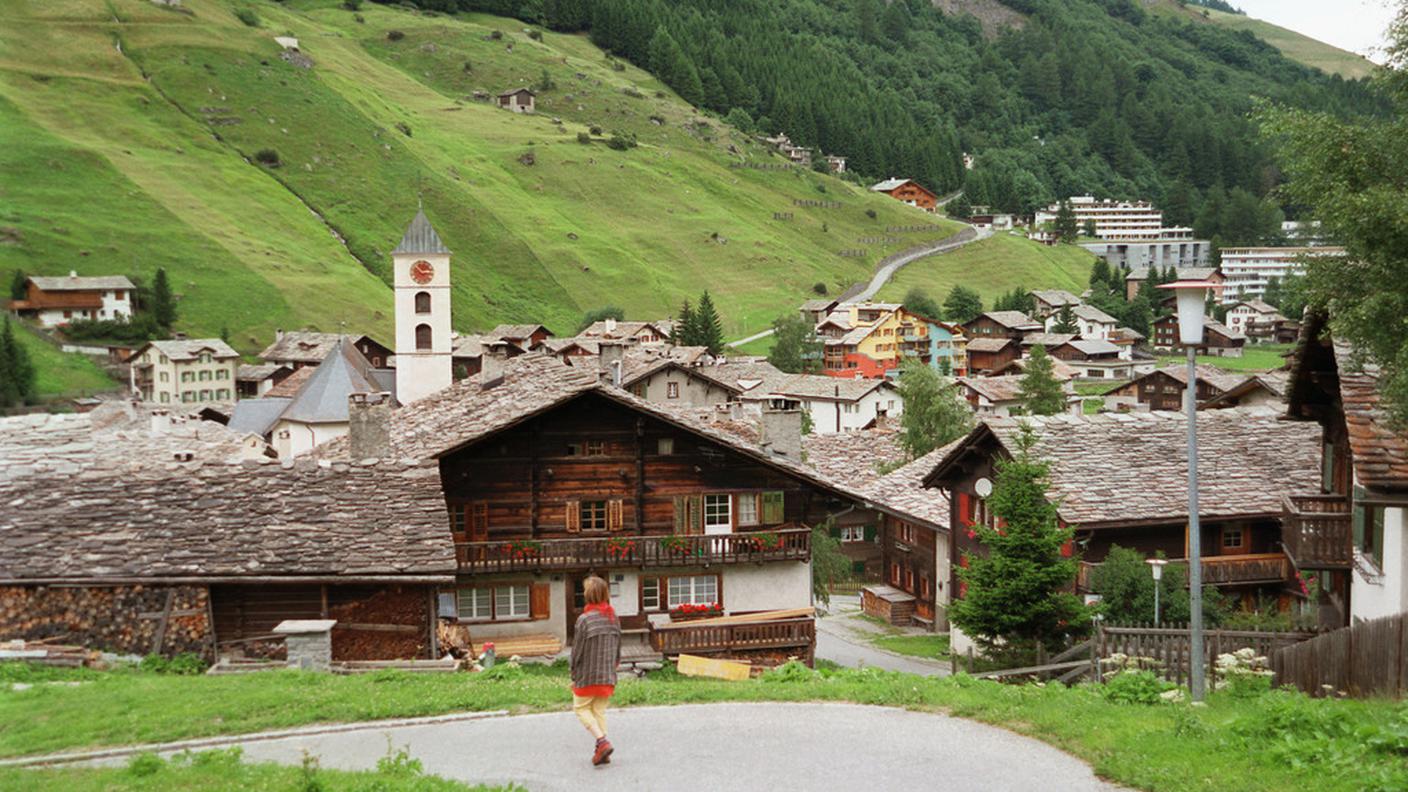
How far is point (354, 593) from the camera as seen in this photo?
76.6ft

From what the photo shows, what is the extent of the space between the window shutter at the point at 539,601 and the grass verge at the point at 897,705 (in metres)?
12.6

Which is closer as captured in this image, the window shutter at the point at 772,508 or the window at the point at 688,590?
the window at the point at 688,590

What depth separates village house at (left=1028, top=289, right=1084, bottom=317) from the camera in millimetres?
169000

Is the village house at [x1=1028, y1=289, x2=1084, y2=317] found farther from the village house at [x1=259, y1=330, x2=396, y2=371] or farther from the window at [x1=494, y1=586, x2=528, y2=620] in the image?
the window at [x1=494, y1=586, x2=528, y2=620]

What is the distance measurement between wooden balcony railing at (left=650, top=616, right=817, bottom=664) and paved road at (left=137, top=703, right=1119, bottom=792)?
1450 cm

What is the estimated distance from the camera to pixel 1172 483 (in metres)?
35.6

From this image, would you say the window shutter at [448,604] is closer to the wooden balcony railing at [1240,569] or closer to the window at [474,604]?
the window at [474,604]

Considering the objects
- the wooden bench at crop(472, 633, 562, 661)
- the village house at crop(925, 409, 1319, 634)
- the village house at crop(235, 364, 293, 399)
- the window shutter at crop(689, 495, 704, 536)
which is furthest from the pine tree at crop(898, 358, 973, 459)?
the village house at crop(235, 364, 293, 399)

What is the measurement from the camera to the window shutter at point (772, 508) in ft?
109

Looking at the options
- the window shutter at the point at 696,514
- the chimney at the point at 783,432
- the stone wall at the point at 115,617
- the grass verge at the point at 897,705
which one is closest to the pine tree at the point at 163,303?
the chimney at the point at 783,432

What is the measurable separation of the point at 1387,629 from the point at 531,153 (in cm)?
18238

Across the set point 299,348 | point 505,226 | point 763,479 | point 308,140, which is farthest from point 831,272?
point 763,479

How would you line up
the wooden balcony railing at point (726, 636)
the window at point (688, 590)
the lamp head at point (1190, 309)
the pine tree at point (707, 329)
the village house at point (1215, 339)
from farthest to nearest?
1. the village house at point (1215, 339)
2. the pine tree at point (707, 329)
3. the window at point (688, 590)
4. the wooden balcony railing at point (726, 636)
5. the lamp head at point (1190, 309)

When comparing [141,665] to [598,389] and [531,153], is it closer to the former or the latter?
[598,389]
